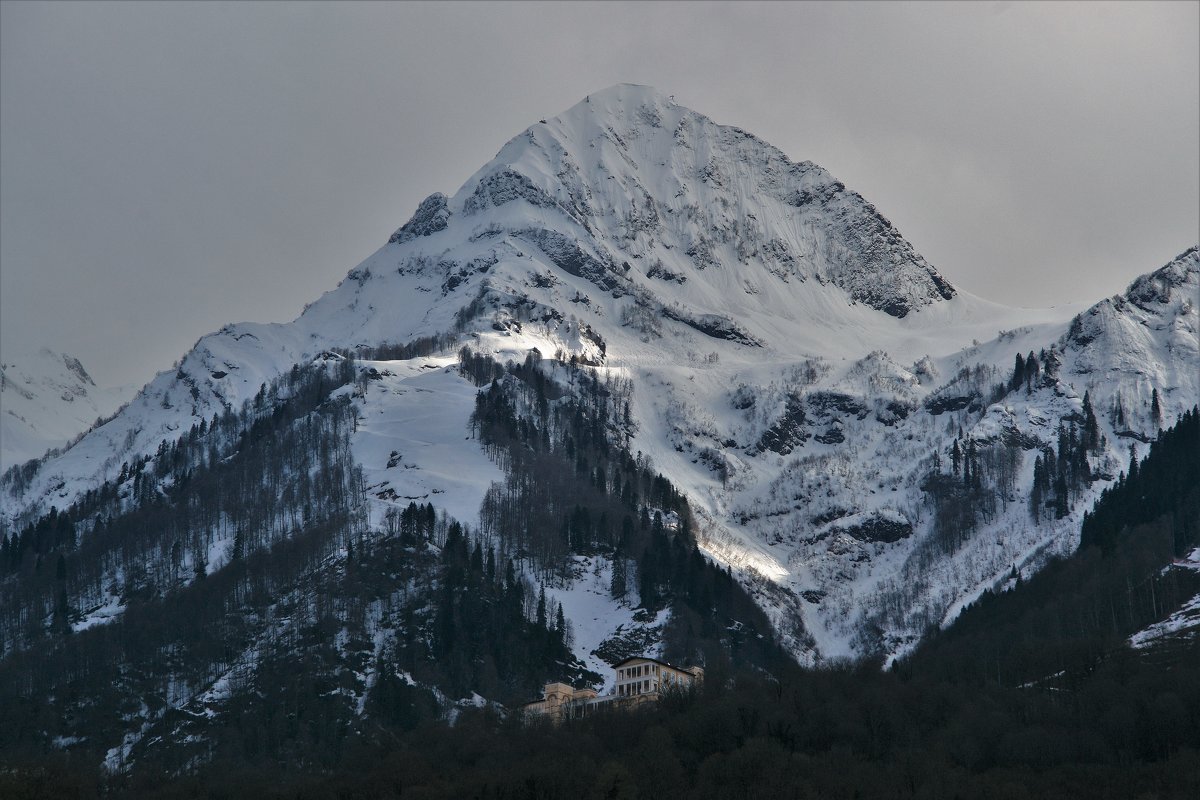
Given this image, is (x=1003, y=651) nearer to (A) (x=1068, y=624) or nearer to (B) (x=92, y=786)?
(A) (x=1068, y=624)

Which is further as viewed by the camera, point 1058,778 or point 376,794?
point 376,794

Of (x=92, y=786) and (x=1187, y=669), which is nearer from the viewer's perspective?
(x=1187, y=669)

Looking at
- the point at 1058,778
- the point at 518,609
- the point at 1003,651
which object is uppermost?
the point at 518,609

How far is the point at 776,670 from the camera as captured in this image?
187250 millimetres

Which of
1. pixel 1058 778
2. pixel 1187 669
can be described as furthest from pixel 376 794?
Answer: pixel 1187 669

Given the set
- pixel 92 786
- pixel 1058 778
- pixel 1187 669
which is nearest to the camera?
pixel 1058 778

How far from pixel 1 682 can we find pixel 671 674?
67077mm

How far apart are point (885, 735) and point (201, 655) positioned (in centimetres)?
7367

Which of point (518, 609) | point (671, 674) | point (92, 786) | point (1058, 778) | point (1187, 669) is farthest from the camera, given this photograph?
point (518, 609)

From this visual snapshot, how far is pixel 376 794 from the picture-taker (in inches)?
5984

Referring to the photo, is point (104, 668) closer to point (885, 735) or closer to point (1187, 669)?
point (885, 735)

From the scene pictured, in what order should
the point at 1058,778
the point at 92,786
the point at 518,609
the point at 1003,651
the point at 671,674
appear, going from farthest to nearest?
the point at 518,609 → the point at 671,674 → the point at 1003,651 → the point at 92,786 → the point at 1058,778

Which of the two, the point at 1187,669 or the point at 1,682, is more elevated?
the point at 1,682

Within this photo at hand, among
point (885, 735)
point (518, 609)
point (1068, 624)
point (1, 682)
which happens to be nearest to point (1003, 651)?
point (1068, 624)
